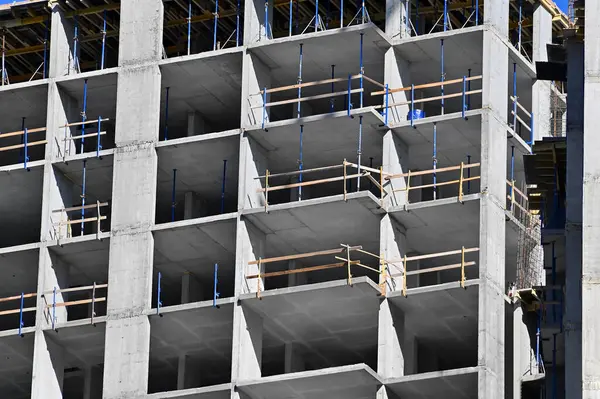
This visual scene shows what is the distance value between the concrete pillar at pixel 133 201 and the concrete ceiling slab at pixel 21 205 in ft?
12.2

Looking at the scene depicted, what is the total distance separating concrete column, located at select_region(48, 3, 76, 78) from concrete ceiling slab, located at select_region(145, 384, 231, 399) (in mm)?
12729

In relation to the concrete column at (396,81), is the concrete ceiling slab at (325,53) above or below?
above

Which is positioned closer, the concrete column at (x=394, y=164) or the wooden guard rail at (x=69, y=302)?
the concrete column at (x=394, y=164)

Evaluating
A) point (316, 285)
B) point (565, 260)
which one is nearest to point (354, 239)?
point (316, 285)

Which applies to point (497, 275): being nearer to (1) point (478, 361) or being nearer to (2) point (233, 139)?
(1) point (478, 361)

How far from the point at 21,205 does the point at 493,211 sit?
55.5 feet

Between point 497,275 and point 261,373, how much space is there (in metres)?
10.7

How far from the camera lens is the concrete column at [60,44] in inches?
3546

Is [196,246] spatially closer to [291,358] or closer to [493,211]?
[291,358]

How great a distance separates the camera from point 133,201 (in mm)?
86125

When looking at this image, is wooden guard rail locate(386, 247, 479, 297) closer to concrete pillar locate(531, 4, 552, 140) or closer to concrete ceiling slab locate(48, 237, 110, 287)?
concrete pillar locate(531, 4, 552, 140)

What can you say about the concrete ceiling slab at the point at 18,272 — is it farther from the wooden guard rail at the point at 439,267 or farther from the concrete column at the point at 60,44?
the wooden guard rail at the point at 439,267

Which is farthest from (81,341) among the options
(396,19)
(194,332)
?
(396,19)

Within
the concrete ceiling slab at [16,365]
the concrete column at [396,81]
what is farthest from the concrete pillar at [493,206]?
the concrete ceiling slab at [16,365]
